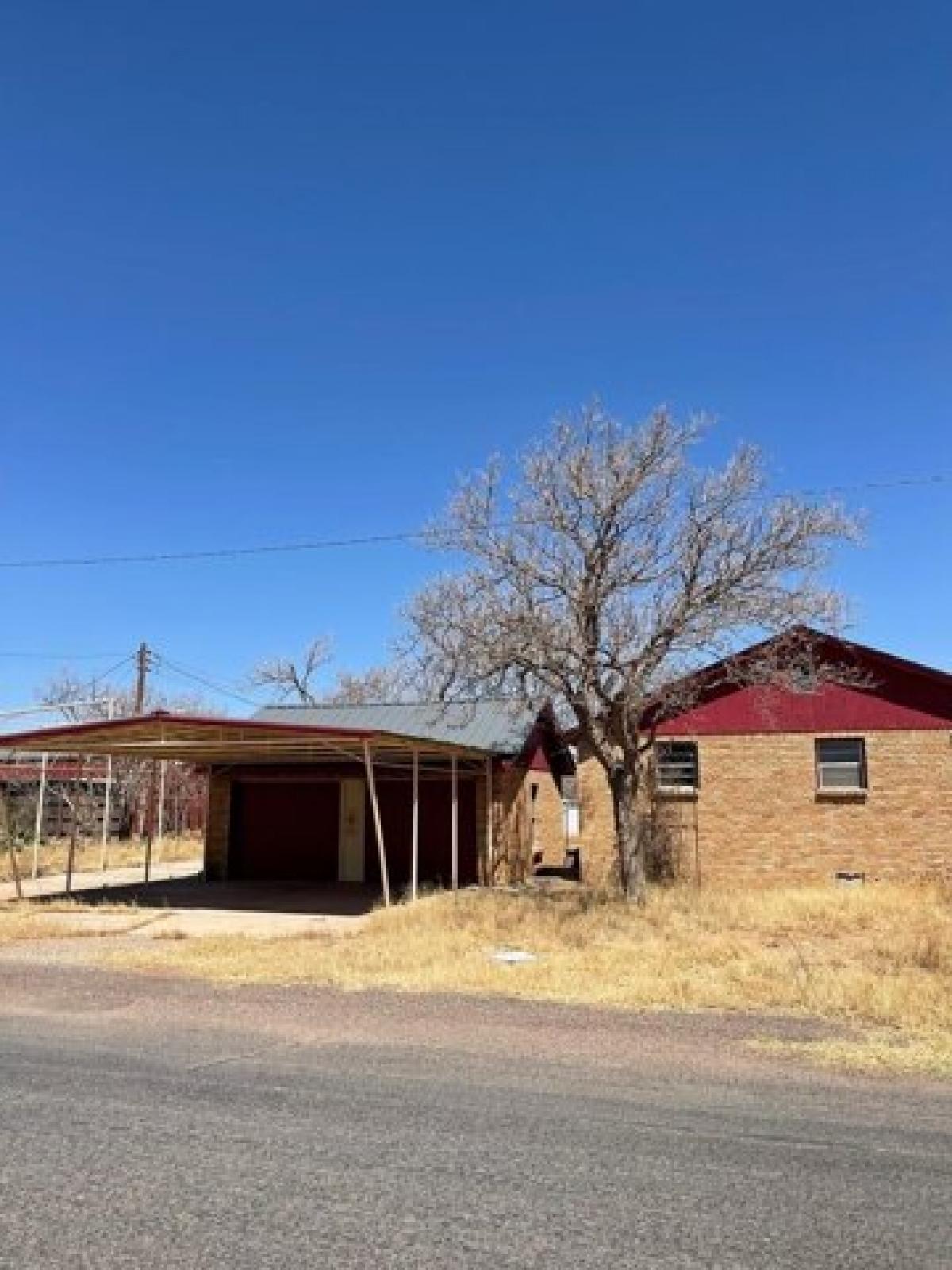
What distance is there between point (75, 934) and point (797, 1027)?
11.4 metres

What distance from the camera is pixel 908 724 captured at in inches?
864

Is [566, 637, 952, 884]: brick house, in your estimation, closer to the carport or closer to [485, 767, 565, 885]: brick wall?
[485, 767, 565, 885]: brick wall

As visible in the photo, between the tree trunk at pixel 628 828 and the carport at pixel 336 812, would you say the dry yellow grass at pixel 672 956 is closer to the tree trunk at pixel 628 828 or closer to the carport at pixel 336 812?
the tree trunk at pixel 628 828

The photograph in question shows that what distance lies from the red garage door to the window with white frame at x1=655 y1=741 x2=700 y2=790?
27.9 feet

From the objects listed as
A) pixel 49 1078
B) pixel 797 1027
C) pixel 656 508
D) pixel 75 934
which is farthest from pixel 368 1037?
pixel 656 508

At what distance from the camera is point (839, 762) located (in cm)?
2242

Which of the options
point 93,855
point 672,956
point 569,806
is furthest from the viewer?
point 93,855

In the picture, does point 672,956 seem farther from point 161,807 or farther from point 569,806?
point 161,807

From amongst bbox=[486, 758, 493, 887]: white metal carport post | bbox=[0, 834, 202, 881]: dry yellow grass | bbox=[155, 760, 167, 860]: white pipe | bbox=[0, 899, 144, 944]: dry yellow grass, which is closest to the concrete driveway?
bbox=[0, 899, 144, 944]: dry yellow grass

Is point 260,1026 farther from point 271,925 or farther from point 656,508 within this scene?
point 656,508

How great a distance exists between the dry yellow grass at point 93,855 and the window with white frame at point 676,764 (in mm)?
17128

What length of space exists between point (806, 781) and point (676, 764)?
265 cm

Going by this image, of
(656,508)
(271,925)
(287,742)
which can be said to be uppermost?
(656,508)

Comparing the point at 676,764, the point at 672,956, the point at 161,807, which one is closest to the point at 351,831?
the point at 676,764
